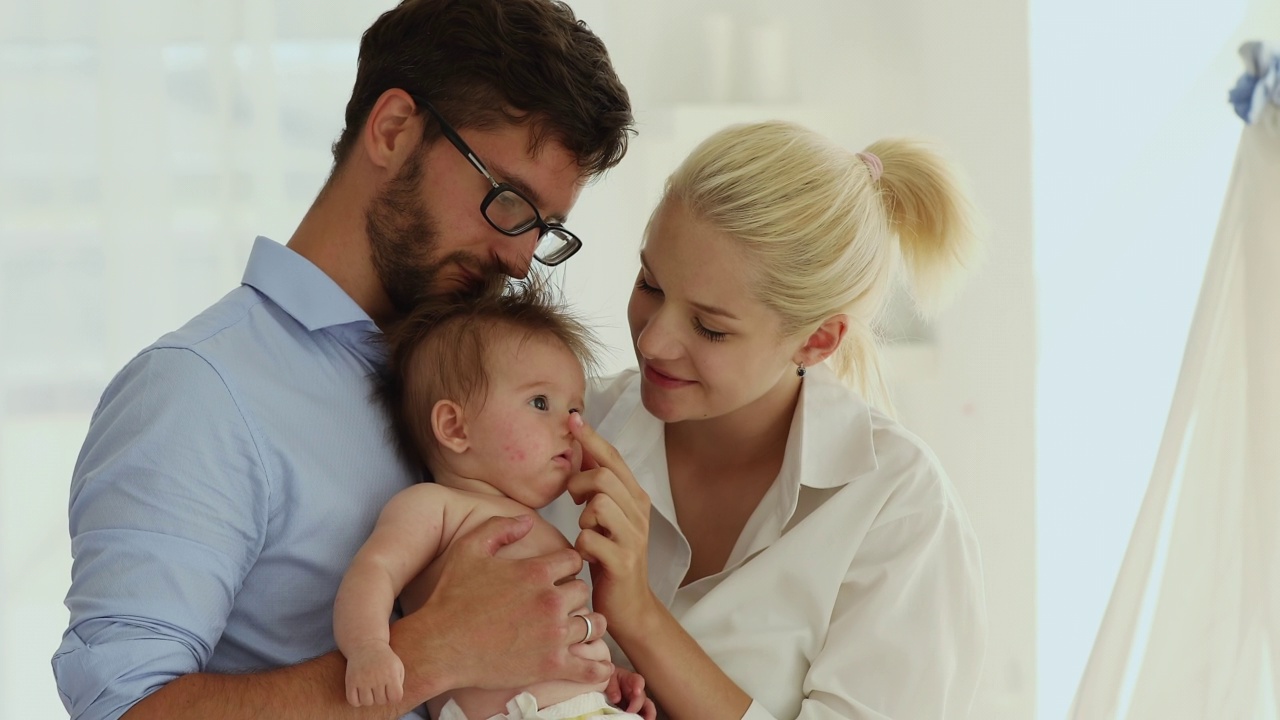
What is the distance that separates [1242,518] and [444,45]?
1.98 metres

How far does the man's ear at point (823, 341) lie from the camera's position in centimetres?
204

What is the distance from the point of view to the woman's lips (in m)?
1.94

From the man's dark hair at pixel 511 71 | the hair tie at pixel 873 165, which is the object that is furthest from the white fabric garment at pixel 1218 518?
the man's dark hair at pixel 511 71

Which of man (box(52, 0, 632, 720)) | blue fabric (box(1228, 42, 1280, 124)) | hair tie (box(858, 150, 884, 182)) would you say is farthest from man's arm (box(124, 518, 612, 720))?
blue fabric (box(1228, 42, 1280, 124))

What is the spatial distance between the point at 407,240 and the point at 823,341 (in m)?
0.75

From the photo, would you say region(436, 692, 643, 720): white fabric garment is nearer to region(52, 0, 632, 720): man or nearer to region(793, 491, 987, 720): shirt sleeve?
region(52, 0, 632, 720): man

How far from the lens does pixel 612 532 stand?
1641mm

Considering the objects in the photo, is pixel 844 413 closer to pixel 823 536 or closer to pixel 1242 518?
pixel 823 536

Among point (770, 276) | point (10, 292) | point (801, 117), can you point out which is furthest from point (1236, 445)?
point (10, 292)

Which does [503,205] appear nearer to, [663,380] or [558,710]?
[663,380]

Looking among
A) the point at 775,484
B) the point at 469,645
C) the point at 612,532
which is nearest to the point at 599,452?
the point at 612,532

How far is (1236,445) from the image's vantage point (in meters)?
2.55

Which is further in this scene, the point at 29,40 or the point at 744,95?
the point at 744,95

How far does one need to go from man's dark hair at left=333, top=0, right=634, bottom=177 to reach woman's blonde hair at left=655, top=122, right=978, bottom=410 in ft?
0.68
